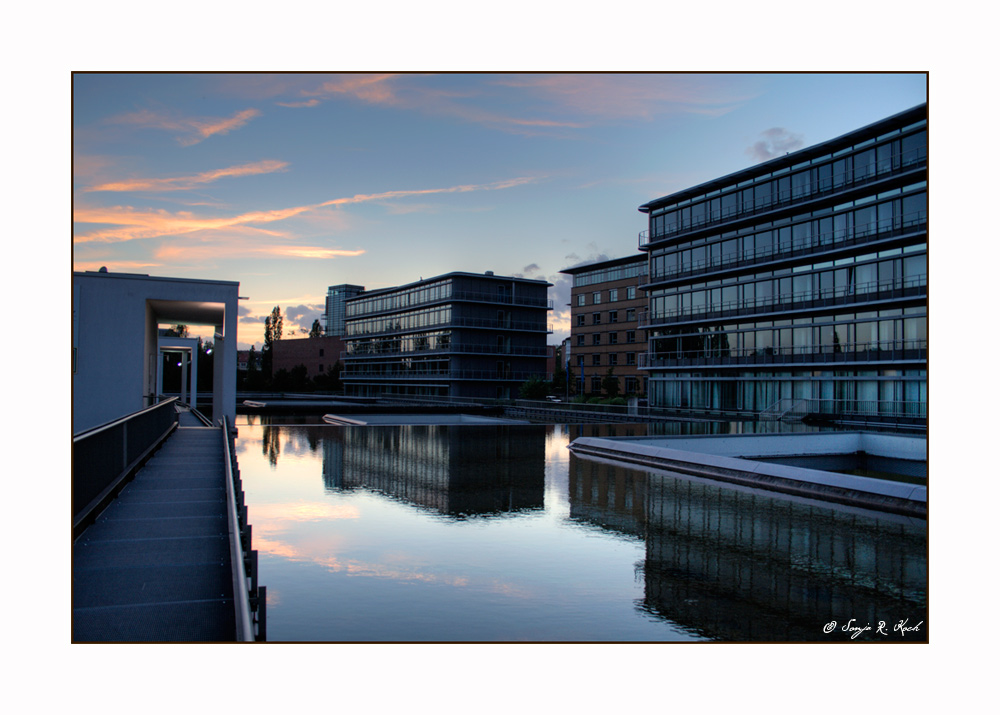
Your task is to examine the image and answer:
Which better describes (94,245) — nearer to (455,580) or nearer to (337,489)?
(455,580)

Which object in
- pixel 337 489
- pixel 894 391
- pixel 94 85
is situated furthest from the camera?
pixel 894 391

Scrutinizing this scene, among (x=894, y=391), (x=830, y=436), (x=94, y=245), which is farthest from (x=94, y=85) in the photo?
(x=894, y=391)

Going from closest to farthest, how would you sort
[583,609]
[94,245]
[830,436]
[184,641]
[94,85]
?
[184,641] → [94,85] → [583,609] → [94,245] → [830,436]

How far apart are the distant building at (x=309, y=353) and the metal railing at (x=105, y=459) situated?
314 ft

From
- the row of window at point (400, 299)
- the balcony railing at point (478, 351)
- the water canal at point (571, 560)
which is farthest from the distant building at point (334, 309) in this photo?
the water canal at point (571, 560)

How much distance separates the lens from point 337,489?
55.1 feet

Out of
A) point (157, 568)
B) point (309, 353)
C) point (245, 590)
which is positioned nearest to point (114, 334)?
point (157, 568)

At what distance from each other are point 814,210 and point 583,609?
38920 mm

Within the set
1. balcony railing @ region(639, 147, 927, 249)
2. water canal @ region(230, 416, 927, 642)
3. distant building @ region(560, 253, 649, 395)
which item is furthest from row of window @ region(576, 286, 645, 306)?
water canal @ region(230, 416, 927, 642)

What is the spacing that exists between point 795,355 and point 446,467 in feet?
94.1

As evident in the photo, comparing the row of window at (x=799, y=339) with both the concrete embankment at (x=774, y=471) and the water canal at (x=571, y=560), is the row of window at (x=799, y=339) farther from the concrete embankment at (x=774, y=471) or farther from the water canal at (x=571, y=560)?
the water canal at (x=571, y=560)

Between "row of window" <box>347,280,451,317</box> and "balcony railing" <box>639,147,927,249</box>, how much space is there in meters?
28.3

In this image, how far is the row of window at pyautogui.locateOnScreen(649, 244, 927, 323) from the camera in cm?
3588

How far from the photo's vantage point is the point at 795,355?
42.1 meters
